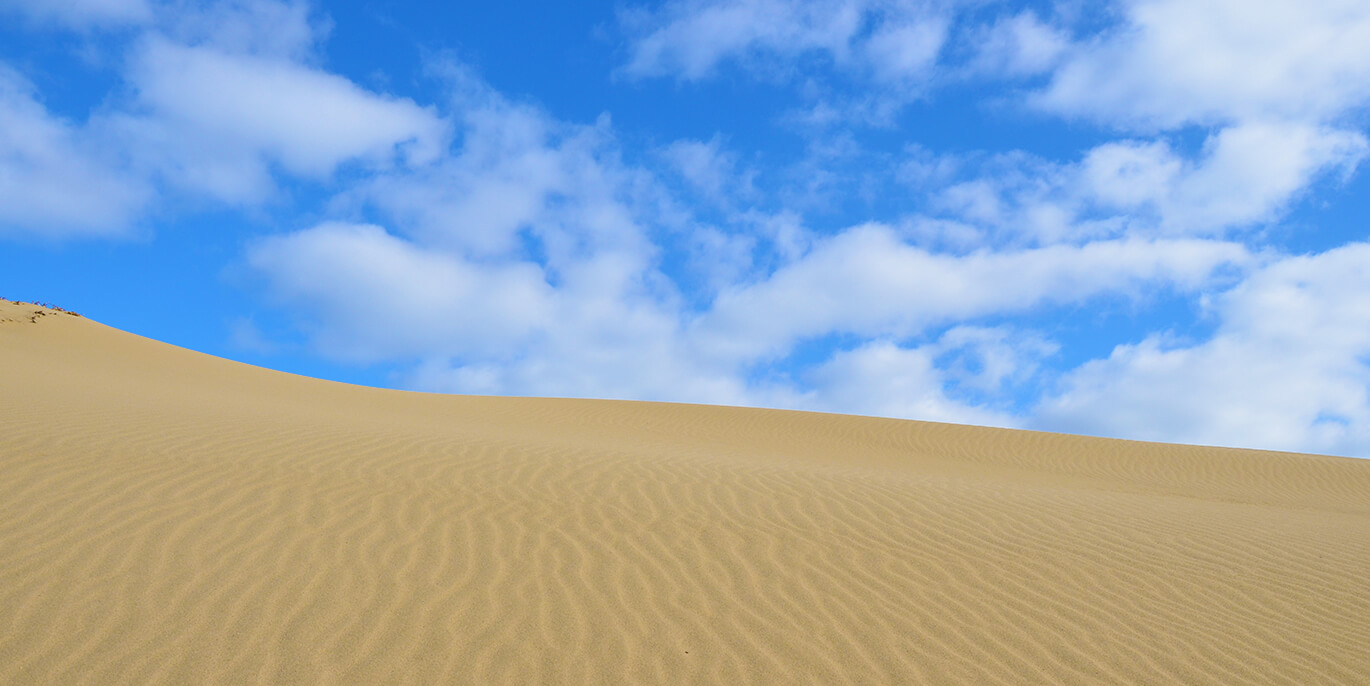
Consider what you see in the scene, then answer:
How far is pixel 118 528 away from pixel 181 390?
38.5 feet

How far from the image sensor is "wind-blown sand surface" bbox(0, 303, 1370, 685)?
3.97m

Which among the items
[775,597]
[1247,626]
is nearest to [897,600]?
[775,597]

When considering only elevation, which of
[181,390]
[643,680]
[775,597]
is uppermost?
[181,390]

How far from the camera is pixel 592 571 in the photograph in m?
5.17

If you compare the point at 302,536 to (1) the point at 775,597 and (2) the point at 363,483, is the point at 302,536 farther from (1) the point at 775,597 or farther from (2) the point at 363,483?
(1) the point at 775,597

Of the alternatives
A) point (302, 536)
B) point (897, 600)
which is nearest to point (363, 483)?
point (302, 536)

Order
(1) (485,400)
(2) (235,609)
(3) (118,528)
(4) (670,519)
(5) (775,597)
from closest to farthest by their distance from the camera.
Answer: (2) (235,609), (5) (775,597), (3) (118,528), (4) (670,519), (1) (485,400)

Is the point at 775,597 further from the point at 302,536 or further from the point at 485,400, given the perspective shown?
the point at 485,400

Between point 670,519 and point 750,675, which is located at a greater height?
point 670,519

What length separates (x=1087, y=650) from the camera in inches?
174

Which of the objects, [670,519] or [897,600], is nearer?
[897,600]

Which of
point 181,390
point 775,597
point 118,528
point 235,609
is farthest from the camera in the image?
point 181,390

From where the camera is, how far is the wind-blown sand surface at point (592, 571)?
3969mm

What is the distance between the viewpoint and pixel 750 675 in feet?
12.8
